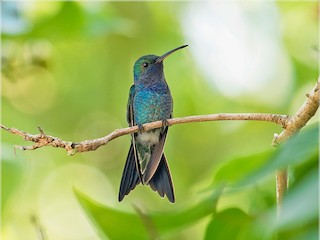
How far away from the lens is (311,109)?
3.69 feet

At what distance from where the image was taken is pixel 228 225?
2.44 ft

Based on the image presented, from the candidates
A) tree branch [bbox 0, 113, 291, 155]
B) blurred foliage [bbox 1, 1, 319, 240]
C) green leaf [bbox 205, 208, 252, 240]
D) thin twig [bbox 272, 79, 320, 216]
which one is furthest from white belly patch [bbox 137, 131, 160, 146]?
green leaf [bbox 205, 208, 252, 240]

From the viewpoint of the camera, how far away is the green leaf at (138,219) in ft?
2.27

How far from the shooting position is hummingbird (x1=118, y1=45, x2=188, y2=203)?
2.19m

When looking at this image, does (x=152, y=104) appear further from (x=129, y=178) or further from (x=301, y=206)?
(x=301, y=206)

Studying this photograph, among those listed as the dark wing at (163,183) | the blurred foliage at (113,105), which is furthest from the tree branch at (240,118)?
the blurred foliage at (113,105)

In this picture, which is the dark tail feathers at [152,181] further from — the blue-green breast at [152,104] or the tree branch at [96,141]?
the blue-green breast at [152,104]

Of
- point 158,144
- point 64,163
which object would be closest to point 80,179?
point 64,163

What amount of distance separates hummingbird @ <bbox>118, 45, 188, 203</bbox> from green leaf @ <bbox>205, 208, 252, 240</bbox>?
118 cm

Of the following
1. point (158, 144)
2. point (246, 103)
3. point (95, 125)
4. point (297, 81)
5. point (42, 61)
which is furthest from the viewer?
point (95, 125)

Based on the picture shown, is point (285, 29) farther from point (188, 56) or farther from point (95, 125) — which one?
point (95, 125)

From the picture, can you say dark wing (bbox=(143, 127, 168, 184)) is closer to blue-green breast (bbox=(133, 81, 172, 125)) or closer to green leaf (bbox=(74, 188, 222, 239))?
blue-green breast (bbox=(133, 81, 172, 125))

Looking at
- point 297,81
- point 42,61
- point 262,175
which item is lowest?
point 262,175

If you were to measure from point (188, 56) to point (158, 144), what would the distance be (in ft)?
11.3
